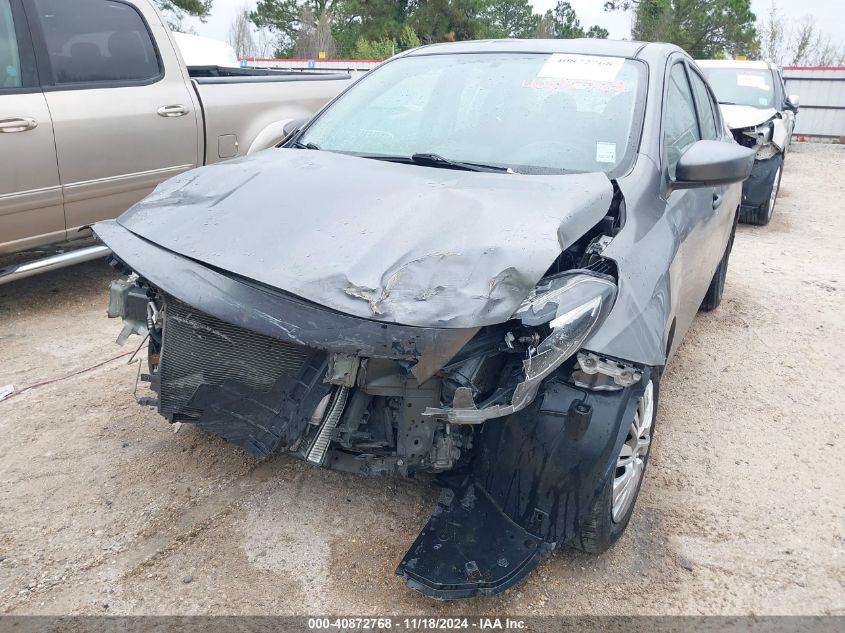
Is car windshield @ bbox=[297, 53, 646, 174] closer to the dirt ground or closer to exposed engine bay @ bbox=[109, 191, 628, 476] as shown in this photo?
exposed engine bay @ bbox=[109, 191, 628, 476]

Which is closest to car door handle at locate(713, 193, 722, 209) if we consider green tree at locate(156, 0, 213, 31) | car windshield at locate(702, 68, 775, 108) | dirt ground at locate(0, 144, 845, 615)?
dirt ground at locate(0, 144, 845, 615)

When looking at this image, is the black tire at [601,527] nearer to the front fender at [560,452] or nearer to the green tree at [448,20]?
the front fender at [560,452]

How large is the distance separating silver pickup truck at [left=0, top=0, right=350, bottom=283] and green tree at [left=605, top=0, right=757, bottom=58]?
98.8 ft

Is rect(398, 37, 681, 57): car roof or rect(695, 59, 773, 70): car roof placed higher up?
rect(398, 37, 681, 57): car roof

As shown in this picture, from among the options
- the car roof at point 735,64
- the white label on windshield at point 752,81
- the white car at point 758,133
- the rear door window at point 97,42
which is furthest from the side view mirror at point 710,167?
the car roof at point 735,64

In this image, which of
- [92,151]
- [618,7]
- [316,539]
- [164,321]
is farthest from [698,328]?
[618,7]

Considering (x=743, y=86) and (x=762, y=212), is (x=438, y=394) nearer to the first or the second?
(x=762, y=212)

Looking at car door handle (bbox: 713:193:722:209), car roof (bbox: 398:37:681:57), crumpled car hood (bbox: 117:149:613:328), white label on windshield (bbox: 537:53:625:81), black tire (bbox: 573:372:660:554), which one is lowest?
black tire (bbox: 573:372:660:554)

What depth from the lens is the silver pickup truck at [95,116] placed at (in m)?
4.16

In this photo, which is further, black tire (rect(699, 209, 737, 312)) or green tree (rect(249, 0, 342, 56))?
green tree (rect(249, 0, 342, 56))

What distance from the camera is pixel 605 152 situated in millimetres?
2912

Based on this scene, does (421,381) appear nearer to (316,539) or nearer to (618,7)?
(316,539)

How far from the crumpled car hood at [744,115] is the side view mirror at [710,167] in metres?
5.00

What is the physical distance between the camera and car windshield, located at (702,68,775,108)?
883 centimetres
